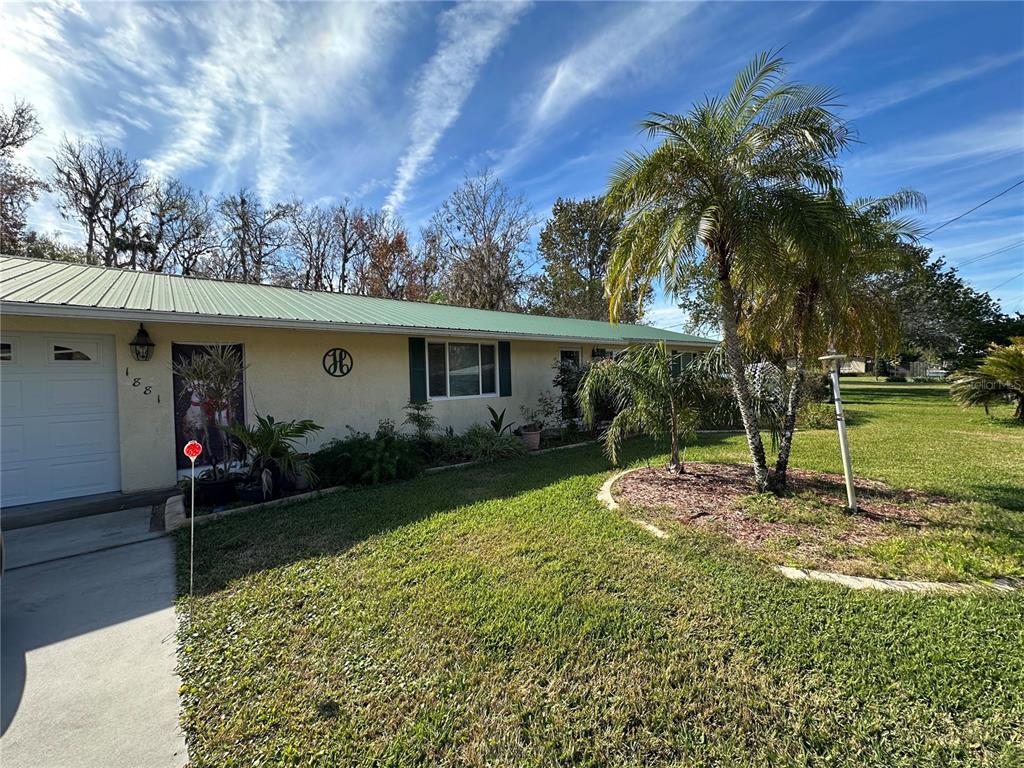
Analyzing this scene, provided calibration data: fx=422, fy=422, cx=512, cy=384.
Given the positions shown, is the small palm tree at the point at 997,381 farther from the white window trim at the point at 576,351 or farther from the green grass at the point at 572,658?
the green grass at the point at 572,658

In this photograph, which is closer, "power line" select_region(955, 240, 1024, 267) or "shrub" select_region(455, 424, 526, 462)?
"shrub" select_region(455, 424, 526, 462)

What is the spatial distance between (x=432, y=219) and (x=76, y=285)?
21691 millimetres

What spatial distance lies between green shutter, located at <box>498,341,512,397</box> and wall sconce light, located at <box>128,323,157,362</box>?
21.7ft

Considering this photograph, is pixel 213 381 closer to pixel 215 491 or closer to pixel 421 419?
pixel 215 491

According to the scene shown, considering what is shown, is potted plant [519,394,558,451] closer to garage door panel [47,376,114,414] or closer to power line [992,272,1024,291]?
garage door panel [47,376,114,414]

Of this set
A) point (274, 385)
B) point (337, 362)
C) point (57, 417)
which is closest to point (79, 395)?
point (57, 417)

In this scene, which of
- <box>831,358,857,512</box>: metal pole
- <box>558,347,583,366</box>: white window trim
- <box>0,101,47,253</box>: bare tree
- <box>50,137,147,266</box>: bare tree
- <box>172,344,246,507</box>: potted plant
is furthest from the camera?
<box>50,137,147,266</box>: bare tree

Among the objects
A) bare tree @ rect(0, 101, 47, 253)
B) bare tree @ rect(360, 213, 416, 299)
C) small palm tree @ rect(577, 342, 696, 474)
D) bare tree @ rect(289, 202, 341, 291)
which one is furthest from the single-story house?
bare tree @ rect(289, 202, 341, 291)

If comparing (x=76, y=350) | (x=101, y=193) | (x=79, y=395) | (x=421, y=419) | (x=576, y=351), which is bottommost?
(x=421, y=419)

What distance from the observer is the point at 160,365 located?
635cm

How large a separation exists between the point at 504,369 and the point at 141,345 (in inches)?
270

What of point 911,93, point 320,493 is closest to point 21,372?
point 320,493

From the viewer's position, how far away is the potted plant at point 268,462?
591 centimetres

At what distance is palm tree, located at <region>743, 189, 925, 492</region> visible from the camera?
16.2ft
